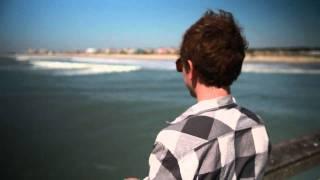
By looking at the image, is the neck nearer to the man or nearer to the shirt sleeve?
the man

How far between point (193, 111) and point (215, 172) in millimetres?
123

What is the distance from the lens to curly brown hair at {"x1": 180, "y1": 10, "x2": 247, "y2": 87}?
0.80 metres

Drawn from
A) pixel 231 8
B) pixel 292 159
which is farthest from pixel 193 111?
pixel 231 8

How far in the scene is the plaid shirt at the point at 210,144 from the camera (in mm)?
765

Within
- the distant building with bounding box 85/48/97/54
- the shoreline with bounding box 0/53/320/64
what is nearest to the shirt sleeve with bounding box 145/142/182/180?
the shoreline with bounding box 0/53/320/64

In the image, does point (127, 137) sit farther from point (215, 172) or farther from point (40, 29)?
point (215, 172)

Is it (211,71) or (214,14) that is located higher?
(214,14)

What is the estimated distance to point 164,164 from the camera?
0.76m

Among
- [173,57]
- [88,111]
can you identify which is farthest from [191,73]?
[173,57]

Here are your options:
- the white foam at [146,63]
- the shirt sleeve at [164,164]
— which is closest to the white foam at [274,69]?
the white foam at [146,63]

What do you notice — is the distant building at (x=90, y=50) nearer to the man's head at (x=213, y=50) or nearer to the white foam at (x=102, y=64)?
the white foam at (x=102, y=64)

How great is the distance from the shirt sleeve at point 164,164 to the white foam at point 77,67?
1258mm

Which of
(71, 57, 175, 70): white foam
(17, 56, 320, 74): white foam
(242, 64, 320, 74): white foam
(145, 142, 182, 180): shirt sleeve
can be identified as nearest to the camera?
(145, 142, 182, 180): shirt sleeve

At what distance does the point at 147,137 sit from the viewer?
7.03 ft
